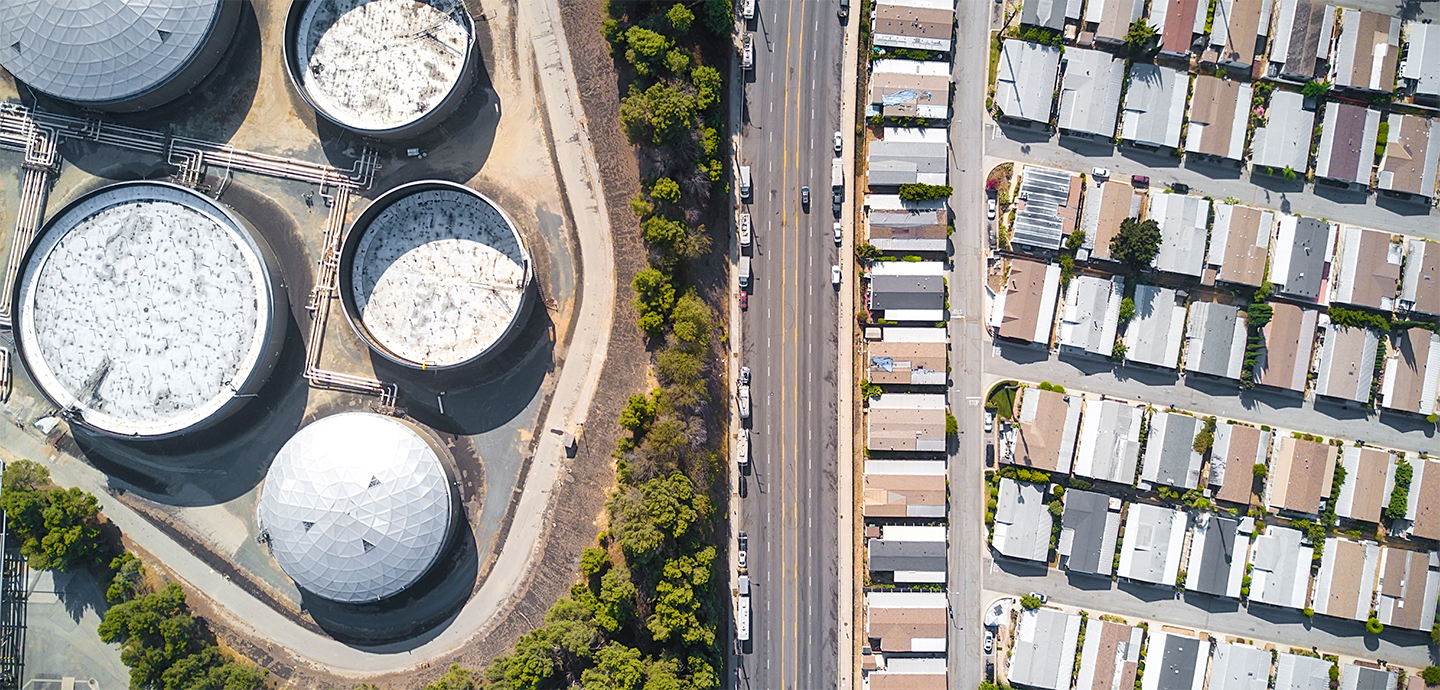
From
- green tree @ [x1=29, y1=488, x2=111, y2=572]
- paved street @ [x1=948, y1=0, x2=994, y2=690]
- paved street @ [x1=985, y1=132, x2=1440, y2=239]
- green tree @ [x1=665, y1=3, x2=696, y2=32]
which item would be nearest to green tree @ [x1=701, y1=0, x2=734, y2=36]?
green tree @ [x1=665, y1=3, x2=696, y2=32]

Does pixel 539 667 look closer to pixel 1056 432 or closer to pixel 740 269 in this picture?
pixel 740 269

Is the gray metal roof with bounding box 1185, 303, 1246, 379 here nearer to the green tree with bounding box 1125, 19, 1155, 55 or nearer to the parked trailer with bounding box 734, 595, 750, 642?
the green tree with bounding box 1125, 19, 1155, 55

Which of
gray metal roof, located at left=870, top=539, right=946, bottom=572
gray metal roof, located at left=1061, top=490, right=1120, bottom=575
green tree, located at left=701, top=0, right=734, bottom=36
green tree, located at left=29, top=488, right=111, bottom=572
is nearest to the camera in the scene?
green tree, located at left=29, top=488, right=111, bottom=572

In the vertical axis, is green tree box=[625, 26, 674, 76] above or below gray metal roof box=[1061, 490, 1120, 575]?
above

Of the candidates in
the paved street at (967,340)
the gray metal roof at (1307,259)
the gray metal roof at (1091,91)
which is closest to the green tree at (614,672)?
the paved street at (967,340)

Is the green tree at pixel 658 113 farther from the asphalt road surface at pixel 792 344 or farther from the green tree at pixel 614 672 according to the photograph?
the green tree at pixel 614 672

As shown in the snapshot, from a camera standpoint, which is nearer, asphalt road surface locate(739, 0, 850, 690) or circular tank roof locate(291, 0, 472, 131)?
circular tank roof locate(291, 0, 472, 131)
